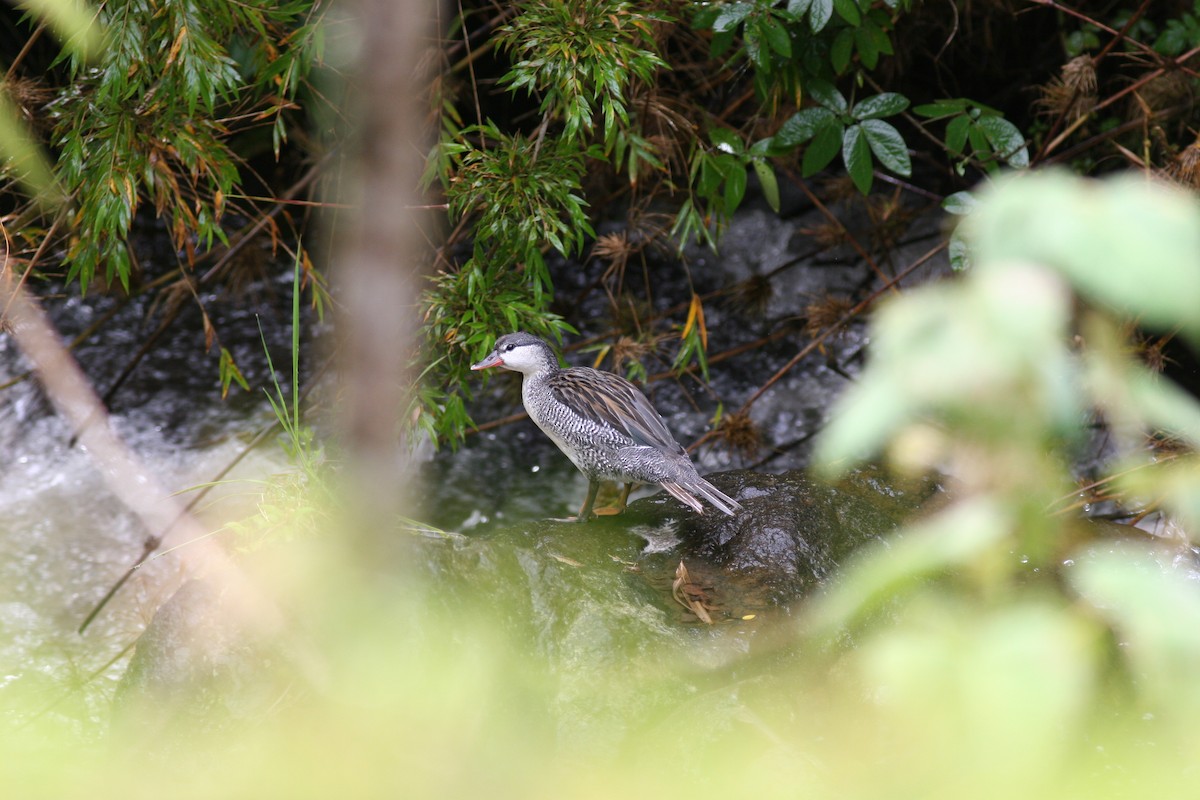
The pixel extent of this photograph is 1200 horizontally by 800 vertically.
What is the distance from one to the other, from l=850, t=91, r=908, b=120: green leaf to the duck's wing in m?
1.40

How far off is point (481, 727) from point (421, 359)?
1940mm

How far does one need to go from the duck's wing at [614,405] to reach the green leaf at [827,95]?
1.38 m

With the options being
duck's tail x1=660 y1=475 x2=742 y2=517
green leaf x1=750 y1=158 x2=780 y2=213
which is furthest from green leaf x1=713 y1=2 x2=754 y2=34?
duck's tail x1=660 y1=475 x2=742 y2=517

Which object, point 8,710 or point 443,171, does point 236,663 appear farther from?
point 443,171

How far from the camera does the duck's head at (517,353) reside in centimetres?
399

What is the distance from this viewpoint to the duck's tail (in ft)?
11.3

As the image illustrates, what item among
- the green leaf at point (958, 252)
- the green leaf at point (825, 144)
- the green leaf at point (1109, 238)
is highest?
the green leaf at point (1109, 238)

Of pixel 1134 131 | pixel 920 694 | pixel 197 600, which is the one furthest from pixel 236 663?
pixel 1134 131

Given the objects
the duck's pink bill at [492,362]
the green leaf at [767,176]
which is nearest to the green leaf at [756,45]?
the green leaf at [767,176]

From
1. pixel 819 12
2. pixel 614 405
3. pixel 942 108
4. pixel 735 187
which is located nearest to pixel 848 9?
pixel 819 12

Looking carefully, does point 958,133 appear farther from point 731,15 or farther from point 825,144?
point 731,15

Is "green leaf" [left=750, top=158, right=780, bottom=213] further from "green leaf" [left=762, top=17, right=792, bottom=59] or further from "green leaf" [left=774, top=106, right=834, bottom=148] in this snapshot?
"green leaf" [left=762, top=17, right=792, bottom=59]

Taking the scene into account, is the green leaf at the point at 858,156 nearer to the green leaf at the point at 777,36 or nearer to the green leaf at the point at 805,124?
the green leaf at the point at 805,124

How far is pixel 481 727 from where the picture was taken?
2334 millimetres
